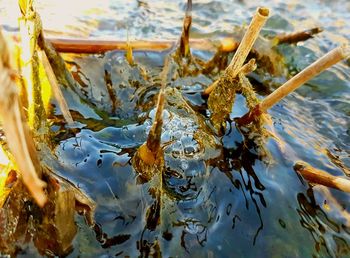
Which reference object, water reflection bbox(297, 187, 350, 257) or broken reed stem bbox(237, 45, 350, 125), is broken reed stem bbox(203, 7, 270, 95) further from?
water reflection bbox(297, 187, 350, 257)

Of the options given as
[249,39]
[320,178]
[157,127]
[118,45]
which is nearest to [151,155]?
[157,127]

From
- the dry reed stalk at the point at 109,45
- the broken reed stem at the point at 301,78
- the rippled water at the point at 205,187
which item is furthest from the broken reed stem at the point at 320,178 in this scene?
the dry reed stalk at the point at 109,45

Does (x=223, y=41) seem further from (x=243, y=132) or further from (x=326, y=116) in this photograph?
(x=243, y=132)

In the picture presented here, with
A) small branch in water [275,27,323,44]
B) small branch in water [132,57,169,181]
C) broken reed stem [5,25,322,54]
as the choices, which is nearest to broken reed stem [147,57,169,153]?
small branch in water [132,57,169,181]

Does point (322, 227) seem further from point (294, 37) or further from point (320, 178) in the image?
point (294, 37)

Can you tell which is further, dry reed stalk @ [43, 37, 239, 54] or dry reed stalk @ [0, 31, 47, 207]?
dry reed stalk @ [43, 37, 239, 54]

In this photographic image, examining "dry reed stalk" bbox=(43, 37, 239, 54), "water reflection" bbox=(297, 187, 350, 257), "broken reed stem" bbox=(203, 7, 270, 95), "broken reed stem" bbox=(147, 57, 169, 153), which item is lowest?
"water reflection" bbox=(297, 187, 350, 257)
